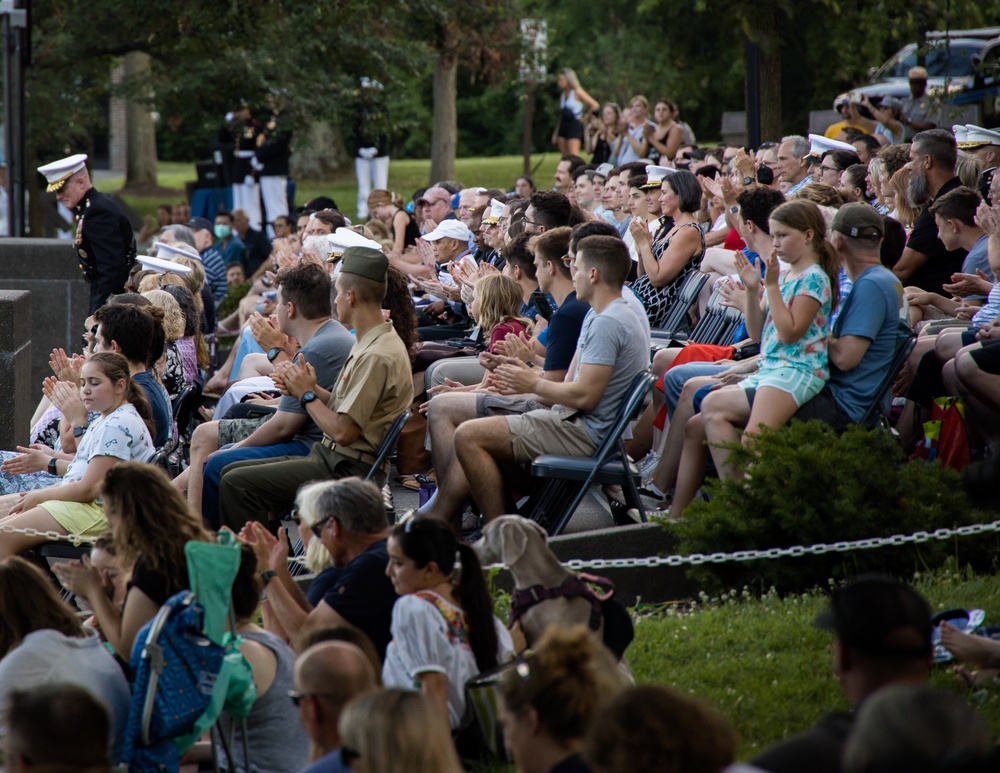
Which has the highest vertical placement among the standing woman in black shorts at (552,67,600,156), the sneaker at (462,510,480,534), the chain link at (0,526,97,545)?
the standing woman in black shorts at (552,67,600,156)

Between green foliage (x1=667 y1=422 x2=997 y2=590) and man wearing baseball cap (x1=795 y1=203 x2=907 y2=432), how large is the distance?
0.42 m

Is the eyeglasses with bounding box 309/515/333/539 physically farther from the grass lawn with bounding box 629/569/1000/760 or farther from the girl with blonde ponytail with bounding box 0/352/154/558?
the girl with blonde ponytail with bounding box 0/352/154/558

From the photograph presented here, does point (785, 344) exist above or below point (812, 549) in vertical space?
above

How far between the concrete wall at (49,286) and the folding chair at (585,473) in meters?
7.31

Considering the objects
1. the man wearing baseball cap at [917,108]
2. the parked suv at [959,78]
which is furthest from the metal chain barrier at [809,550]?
the man wearing baseball cap at [917,108]

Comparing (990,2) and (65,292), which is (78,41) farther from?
(990,2)

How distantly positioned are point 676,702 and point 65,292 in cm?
1117

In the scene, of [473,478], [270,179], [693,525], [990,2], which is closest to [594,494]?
[473,478]

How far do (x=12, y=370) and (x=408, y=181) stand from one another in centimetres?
2373

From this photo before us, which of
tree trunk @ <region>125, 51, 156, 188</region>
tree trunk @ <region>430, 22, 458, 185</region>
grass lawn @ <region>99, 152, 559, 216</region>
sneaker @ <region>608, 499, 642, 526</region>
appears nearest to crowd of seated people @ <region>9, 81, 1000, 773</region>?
sneaker @ <region>608, 499, 642, 526</region>

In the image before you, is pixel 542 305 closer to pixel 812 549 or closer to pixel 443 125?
pixel 812 549

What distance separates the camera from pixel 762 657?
551 cm

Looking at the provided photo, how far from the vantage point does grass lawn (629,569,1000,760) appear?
16.4 ft

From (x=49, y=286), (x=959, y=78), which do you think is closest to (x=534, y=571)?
(x=49, y=286)
